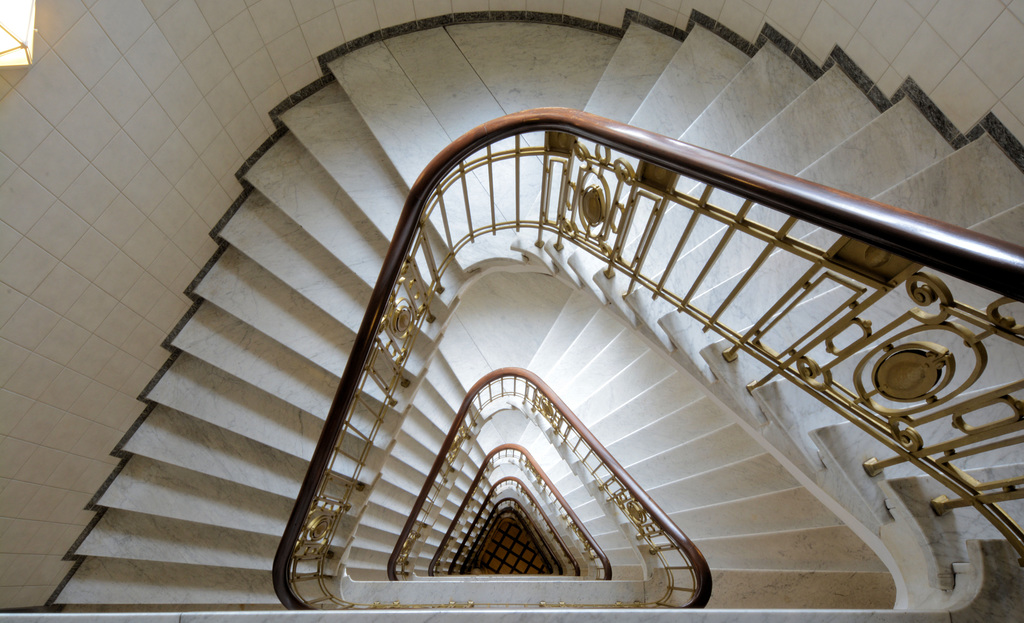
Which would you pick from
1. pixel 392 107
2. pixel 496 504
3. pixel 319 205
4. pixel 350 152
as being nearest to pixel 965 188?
pixel 392 107

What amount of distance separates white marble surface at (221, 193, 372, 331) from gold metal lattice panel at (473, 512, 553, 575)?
11.0m

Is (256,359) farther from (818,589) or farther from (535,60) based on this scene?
(818,589)

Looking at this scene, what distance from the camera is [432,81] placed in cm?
417

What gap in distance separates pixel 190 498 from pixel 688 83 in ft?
17.0

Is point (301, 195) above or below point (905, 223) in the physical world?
above

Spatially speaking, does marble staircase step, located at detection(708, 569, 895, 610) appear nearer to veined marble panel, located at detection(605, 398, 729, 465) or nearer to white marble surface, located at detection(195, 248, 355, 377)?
veined marble panel, located at detection(605, 398, 729, 465)

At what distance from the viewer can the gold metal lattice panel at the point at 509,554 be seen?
13.2 metres

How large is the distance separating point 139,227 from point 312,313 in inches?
51.9

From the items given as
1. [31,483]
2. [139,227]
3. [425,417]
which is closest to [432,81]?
[139,227]

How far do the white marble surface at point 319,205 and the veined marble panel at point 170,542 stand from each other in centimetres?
269

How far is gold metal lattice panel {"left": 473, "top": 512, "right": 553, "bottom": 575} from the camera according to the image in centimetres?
1323

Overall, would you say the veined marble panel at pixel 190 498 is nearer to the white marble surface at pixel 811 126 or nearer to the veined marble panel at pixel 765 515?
the veined marble panel at pixel 765 515

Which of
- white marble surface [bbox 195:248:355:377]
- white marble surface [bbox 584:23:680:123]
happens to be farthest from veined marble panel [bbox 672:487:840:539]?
white marble surface [bbox 195:248:355:377]

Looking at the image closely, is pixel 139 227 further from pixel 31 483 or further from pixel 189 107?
pixel 31 483
